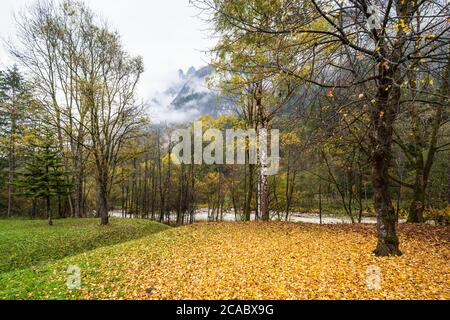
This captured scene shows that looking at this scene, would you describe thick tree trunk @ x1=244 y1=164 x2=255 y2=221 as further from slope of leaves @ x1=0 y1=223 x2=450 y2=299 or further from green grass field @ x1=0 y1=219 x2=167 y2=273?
green grass field @ x1=0 y1=219 x2=167 y2=273

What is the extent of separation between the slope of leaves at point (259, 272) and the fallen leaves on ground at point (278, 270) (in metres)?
0.02

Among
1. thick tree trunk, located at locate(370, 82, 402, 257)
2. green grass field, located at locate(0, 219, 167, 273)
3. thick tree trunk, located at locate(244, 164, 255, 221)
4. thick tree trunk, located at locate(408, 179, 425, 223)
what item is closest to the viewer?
thick tree trunk, located at locate(370, 82, 402, 257)

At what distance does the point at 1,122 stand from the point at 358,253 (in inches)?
1197

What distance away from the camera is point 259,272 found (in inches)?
180

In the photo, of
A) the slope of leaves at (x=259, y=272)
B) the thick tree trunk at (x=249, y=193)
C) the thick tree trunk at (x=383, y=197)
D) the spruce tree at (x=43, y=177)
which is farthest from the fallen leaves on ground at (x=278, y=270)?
the spruce tree at (x=43, y=177)

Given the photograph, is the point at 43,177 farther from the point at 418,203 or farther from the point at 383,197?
the point at 418,203

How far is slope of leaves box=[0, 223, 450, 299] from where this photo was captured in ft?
12.4

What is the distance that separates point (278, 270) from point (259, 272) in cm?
39

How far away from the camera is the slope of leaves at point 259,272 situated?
3.79 metres

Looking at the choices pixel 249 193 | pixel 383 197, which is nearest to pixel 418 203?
pixel 383 197

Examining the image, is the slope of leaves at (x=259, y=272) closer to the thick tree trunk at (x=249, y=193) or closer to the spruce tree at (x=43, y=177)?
the thick tree trunk at (x=249, y=193)

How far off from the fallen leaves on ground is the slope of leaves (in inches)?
0.6

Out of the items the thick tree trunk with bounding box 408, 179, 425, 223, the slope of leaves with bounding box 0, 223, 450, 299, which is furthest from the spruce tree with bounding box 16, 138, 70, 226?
the thick tree trunk with bounding box 408, 179, 425, 223
